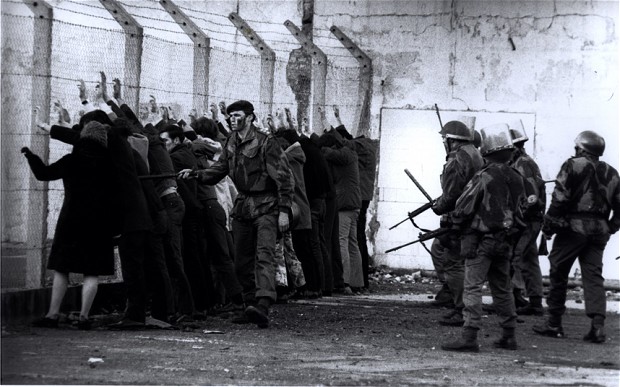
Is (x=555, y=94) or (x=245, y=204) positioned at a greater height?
(x=555, y=94)

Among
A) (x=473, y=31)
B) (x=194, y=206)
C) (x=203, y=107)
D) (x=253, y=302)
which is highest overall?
(x=473, y=31)

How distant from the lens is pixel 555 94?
62.7 feet

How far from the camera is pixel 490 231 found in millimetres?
10211

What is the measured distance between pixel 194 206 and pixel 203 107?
93.6 inches

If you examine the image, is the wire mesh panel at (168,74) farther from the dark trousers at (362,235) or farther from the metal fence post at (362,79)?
the metal fence post at (362,79)

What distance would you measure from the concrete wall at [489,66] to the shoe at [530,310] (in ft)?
18.4

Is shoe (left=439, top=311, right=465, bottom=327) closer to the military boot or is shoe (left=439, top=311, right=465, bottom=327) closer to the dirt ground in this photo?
the dirt ground

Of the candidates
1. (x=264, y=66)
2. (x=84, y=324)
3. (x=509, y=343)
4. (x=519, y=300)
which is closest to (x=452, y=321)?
(x=509, y=343)

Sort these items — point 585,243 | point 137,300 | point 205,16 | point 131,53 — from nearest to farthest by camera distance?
point 137,300 < point 585,243 < point 131,53 < point 205,16

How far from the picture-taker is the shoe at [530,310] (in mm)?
13750

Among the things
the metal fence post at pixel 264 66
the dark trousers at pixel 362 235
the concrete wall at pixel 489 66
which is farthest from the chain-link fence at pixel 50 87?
the concrete wall at pixel 489 66

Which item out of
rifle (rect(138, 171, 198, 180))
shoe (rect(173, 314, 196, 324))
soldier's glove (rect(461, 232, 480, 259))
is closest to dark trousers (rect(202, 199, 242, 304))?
shoe (rect(173, 314, 196, 324))

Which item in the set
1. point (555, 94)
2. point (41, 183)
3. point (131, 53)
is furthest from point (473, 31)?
point (41, 183)

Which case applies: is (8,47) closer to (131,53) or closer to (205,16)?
(131,53)
